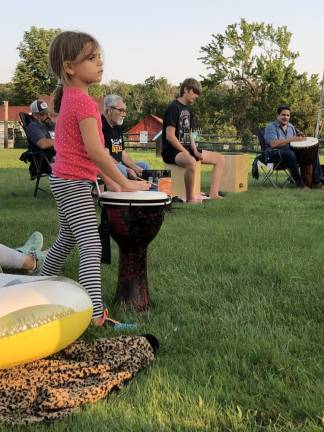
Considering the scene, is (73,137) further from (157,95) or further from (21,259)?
(157,95)

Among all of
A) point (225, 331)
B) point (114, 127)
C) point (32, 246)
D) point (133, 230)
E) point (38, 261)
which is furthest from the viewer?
point (114, 127)

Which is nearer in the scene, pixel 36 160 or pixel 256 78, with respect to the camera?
pixel 36 160

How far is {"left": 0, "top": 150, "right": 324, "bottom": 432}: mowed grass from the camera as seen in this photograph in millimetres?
1934

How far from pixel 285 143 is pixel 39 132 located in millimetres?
4053

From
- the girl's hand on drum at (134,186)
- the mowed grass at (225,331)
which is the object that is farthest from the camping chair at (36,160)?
the girl's hand on drum at (134,186)

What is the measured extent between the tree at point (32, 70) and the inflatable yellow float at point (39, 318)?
56.7 meters

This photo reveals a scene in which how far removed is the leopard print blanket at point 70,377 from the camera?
1958 mm

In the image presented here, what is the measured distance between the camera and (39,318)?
2.30 metres

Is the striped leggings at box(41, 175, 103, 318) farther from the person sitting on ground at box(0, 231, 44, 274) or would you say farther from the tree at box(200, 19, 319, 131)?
the tree at box(200, 19, 319, 131)

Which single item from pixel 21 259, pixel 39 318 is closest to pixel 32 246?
pixel 21 259

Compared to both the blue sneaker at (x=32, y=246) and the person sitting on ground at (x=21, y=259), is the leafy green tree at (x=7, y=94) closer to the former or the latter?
the blue sneaker at (x=32, y=246)

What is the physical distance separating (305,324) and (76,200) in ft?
4.46

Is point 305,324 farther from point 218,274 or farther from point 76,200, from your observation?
point 76,200

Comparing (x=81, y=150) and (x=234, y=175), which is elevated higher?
(x=81, y=150)
